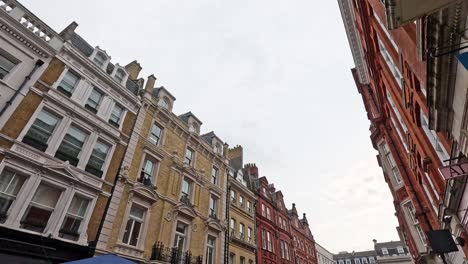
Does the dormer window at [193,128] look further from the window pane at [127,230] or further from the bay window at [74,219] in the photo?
the bay window at [74,219]

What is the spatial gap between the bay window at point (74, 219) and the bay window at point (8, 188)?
2.26m

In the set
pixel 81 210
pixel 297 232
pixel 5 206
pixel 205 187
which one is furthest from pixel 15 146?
pixel 297 232

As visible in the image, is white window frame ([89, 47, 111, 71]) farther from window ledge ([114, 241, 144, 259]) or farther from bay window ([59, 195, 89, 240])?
window ledge ([114, 241, 144, 259])

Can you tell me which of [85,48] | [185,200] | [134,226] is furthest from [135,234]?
[85,48]

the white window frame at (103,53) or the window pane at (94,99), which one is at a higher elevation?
the white window frame at (103,53)

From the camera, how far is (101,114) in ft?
48.5

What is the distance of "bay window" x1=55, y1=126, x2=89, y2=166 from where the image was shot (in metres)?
12.4

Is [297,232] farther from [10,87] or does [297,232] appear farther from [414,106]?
[10,87]

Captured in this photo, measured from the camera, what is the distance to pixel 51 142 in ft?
39.4

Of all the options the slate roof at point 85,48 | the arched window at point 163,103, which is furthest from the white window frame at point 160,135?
the slate roof at point 85,48

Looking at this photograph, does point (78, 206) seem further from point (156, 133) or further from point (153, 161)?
point (156, 133)

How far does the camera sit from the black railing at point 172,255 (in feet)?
49.1

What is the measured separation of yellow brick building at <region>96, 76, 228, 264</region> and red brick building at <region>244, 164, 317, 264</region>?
8.79m

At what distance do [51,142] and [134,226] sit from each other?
6594 millimetres
